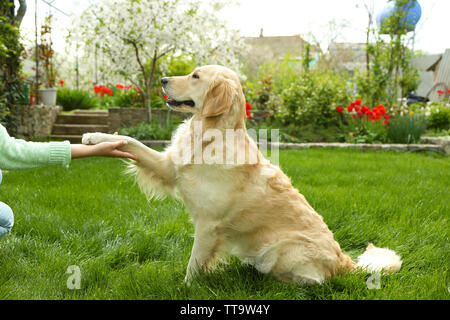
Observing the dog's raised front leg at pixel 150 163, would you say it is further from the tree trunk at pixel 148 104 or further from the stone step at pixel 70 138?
the stone step at pixel 70 138

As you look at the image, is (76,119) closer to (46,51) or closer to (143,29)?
(46,51)

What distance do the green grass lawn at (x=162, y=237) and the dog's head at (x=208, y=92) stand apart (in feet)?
3.18

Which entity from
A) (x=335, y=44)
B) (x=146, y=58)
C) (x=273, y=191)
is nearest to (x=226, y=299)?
(x=273, y=191)

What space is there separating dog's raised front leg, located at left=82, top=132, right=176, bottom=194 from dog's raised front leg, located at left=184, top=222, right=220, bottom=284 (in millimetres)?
356

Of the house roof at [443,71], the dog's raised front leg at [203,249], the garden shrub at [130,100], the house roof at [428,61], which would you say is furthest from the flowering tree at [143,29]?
the house roof at [428,61]

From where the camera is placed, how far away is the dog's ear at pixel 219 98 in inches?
85.0

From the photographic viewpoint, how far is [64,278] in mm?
2188

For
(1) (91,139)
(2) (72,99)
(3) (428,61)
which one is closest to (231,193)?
(1) (91,139)

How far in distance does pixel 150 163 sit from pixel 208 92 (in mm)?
550

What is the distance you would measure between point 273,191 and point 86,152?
109 centimetres

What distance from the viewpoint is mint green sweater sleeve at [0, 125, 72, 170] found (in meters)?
1.86

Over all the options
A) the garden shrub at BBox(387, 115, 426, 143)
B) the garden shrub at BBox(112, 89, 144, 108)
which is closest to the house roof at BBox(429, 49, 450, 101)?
the garden shrub at BBox(387, 115, 426, 143)
